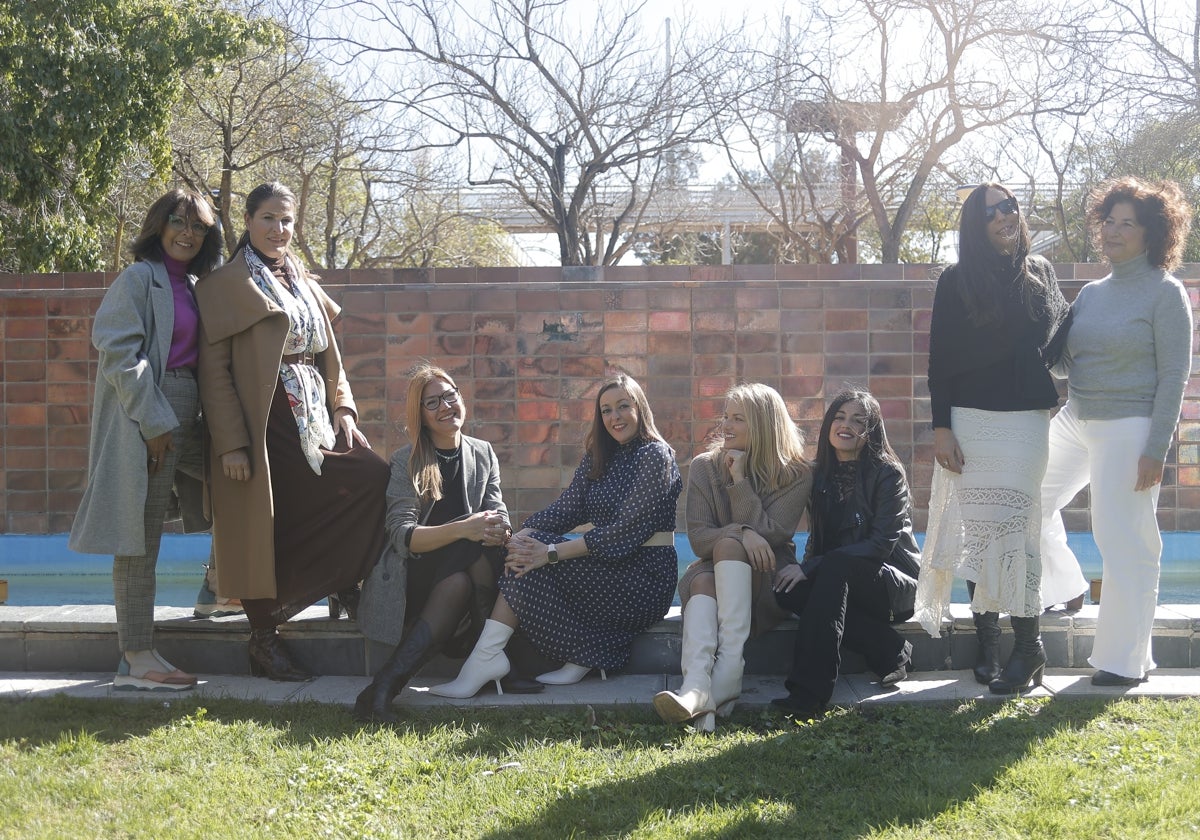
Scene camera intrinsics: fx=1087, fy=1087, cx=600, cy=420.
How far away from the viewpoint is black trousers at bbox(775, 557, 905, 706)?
3.59 metres

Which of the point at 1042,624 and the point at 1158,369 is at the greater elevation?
the point at 1158,369

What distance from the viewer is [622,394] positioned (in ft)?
13.5

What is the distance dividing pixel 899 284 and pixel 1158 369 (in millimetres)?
3223

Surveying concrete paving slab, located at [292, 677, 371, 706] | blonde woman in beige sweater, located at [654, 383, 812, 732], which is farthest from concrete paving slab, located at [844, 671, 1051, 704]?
concrete paving slab, located at [292, 677, 371, 706]

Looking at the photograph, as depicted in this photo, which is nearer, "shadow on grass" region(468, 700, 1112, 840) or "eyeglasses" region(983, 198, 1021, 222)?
"shadow on grass" region(468, 700, 1112, 840)

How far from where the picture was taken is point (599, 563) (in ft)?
13.2

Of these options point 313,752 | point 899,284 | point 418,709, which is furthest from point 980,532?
point 899,284

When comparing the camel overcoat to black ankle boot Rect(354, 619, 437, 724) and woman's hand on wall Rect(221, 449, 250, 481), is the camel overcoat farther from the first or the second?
black ankle boot Rect(354, 619, 437, 724)

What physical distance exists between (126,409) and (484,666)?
153 centimetres

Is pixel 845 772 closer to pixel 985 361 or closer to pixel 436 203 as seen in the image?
pixel 985 361

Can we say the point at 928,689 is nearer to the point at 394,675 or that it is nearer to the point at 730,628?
the point at 730,628

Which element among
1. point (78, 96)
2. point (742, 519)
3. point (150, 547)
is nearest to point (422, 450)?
point (150, 547)

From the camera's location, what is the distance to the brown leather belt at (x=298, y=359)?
13.1 ft

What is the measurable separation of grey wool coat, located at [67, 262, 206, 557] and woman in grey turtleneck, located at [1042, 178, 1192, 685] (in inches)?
128
